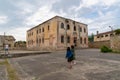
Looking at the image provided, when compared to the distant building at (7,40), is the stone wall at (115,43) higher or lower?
lower

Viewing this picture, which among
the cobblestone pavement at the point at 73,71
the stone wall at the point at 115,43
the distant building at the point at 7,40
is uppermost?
the distant building at the point at 7,40

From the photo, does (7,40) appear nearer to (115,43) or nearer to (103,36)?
(103,36)

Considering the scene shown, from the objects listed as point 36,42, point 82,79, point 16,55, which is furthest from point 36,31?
point 82,79

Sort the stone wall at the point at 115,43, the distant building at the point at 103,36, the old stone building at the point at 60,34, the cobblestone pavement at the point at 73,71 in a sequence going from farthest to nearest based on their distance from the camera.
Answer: the distant building at the point at 103,36
the old stone building at the point at 60,34
the stone wall at the point at 115,43
the cobblestone pavement at the point at 73,71

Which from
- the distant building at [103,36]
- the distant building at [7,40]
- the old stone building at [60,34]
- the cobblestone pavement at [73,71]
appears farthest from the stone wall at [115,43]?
the distant building at [7,40]

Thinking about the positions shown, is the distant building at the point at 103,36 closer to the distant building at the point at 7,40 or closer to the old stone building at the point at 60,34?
the old stone building at the point at 60,34

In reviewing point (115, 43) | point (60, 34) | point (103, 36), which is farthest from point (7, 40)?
point (115, 43)

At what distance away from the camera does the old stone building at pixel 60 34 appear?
31.0m

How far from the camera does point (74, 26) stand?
3453 centimetres

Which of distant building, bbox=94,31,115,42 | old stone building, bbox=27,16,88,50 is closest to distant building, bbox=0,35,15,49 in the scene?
old stone building, bbox=27,16,88,50

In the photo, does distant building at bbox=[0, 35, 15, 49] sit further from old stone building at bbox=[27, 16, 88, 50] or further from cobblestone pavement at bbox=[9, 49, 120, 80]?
cobblestone pavement at bbox=[9, 49, 120, 80]

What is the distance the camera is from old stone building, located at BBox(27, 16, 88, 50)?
31.0m

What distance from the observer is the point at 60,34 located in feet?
102

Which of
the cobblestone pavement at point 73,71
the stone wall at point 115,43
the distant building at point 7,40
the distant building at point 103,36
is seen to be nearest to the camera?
the cobblestone pavement at point 73,71
